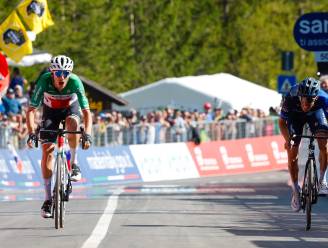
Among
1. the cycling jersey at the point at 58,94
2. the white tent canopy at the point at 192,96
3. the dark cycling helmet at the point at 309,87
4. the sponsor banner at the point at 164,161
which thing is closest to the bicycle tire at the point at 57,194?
the cycling jersey at the point at 58,94

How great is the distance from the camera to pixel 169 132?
3609cm

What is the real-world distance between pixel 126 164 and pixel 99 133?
5.08ft

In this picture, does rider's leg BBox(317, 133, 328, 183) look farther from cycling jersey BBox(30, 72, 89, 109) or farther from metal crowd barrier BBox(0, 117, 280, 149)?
metal crowd barrier BBox(0, 117, 280, 149)

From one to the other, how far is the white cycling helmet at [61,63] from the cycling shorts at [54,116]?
552mm

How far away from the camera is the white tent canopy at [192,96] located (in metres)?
45.3

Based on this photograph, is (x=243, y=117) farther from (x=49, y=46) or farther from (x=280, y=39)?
(x=280, y=39)

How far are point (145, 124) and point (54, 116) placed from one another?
1928 centimetres

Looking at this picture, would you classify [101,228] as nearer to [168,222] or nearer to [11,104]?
[168,222]

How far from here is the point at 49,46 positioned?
4775cm

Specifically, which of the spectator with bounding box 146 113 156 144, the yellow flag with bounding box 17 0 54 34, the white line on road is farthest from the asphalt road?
the spectator with bounding box 146 113 156 144

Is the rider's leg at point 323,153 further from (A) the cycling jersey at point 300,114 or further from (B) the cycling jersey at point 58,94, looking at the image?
(B) the cycling jersey at point 58,94

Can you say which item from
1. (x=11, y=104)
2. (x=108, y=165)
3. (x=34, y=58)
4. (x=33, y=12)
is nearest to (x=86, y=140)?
(x=11, y=104)

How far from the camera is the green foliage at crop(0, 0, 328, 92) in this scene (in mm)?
52463

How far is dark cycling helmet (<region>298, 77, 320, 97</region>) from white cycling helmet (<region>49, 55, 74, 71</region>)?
9.07 feet
